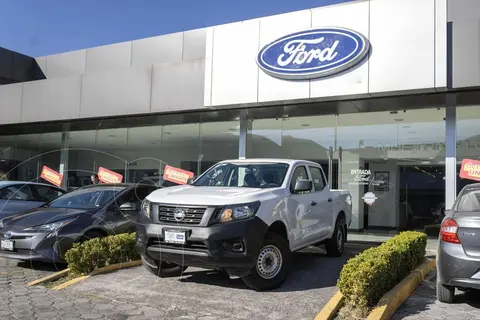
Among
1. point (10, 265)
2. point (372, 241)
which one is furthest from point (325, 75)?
point (10, 265)

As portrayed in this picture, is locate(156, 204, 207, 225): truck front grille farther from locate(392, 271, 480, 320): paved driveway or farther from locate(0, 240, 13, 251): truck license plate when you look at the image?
locate(0, 240, 13, 251): truck license plate

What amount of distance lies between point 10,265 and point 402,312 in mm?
6673

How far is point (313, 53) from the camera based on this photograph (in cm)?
1074

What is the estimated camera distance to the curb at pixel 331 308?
16.8ft

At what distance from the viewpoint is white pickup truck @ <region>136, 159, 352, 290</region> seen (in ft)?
19.0

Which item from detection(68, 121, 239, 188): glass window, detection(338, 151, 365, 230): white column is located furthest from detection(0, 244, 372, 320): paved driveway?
detection(68, 121, 239, 188): glass window

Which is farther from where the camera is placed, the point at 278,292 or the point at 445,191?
the point at 445,191

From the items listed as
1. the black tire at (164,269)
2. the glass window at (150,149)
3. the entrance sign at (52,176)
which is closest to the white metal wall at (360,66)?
the glass window at (150,149)

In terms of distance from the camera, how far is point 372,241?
482 inches

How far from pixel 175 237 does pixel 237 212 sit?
2.84 feet

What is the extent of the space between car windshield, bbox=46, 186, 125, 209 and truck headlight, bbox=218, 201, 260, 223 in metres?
3.54

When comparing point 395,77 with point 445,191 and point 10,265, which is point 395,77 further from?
point 10,265

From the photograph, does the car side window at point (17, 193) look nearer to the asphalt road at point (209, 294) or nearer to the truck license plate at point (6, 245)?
the truck license plate at point (6, 245)

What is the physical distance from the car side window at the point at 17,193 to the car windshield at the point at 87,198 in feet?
7.34
